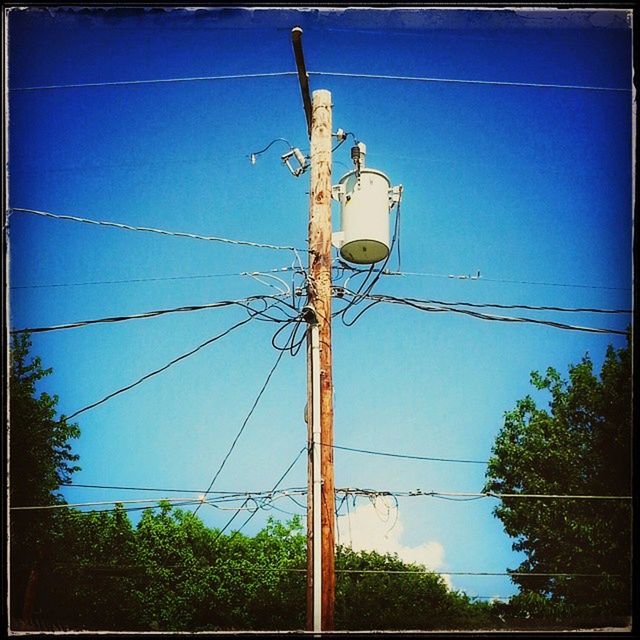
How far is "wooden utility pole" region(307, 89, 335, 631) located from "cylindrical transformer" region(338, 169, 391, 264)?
0.57ft

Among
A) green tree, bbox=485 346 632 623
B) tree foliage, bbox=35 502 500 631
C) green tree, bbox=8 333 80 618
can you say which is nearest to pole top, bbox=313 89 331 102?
green tree, bbox=8 333 80 618

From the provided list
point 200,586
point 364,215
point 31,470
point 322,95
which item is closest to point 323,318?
point 364,215

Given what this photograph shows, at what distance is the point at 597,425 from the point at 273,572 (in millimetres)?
11091

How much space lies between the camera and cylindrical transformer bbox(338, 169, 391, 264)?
6.70 metres

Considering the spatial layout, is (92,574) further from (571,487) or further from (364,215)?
(364,215)

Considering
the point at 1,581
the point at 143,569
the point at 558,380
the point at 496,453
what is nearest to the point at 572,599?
the point at 496,453

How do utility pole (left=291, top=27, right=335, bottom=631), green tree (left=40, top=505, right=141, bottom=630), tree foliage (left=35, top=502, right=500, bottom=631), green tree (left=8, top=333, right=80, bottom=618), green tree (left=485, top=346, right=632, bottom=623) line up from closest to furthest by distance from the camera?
utility pole (left=291, top=27, right=335, bottom=631) → green tree (left=8, top=333, right=80, bottom=618) → green tree (left=485, top=346, right=632, bottom=623) → green tree (left=40, top=505, right=141, bottom=630) → tree foliage (left=35, top=502, right=500, bottom=631)

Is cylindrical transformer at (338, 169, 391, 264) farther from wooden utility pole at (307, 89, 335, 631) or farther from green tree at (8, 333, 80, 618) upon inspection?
green tree at (8, 333, 80, 618)

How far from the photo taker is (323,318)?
260 inches

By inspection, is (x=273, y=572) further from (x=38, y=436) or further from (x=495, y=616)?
(x=38, y=436)

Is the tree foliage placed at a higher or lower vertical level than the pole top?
lower

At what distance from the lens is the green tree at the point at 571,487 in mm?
18156

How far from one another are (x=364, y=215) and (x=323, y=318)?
3.27 feet

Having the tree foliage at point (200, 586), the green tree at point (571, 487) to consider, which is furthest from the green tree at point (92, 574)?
the green tree at point (571, 487)
